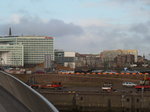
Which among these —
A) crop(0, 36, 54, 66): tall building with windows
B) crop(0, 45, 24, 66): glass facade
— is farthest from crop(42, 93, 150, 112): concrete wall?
crop(0, 45, 24, 66): glass facade

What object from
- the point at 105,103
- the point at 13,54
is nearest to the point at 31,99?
the point at 105,103

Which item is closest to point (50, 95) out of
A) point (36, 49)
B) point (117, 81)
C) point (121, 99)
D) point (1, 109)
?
point (121, 99)

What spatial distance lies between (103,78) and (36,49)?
123 metres

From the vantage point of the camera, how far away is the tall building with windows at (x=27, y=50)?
572 ft

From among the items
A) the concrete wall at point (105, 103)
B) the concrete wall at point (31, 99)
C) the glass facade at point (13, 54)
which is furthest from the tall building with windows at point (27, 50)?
the concrete wall at point (31, 99)

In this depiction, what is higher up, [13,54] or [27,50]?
[27,50]

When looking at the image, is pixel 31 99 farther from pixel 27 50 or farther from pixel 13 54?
pixel 27 50

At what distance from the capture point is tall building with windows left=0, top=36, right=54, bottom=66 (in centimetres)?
17425

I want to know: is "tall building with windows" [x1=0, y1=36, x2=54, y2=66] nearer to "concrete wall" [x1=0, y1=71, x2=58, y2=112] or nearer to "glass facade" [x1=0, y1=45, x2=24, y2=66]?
"glass facade" [x1=0, y1=45, x2=24, y2=66]

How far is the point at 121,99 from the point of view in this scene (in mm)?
35844

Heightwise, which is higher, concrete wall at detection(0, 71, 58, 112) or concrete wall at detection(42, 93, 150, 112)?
concrete wall at detection(0, 71, 58, 112)

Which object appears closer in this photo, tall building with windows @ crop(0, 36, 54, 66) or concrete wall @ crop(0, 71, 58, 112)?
concrete wall @ crop(0, 71, 58, 112)

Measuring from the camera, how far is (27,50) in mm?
186000

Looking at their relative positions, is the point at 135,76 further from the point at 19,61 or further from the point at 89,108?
the point at 19,61
